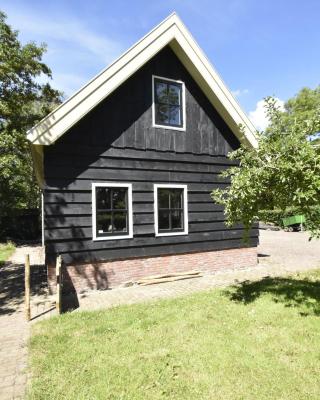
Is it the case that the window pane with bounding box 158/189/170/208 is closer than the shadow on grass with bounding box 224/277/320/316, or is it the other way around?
the shadow on grass with bounding box 224/277/320/316

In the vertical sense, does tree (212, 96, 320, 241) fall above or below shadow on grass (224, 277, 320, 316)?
above

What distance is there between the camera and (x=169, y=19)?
9711 millimetres

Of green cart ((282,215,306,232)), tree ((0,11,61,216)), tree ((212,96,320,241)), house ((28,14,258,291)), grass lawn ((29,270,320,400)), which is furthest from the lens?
green cart ((282,215,306,232))

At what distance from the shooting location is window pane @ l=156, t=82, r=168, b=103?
1026 centimetres

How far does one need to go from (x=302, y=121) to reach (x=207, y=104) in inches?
178

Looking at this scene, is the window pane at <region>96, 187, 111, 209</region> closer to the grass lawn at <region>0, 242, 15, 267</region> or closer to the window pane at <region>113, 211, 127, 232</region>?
the window pane at <region>113, 211, 127, 232</region>

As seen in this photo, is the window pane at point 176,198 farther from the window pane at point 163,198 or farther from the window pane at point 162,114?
the window pane at point 162,114

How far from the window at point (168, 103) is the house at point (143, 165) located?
34 millimetres

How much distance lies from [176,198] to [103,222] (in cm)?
270

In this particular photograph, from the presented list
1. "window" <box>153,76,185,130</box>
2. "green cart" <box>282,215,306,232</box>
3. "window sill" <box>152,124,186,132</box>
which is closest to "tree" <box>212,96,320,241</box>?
"window sill" <box>152,124,186,132</box>

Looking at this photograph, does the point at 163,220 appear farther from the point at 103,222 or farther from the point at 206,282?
the point at 206,282

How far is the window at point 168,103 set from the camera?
10.2 metres

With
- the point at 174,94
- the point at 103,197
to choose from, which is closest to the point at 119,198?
the point at 103,197

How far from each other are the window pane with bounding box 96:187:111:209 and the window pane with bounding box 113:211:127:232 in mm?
379
